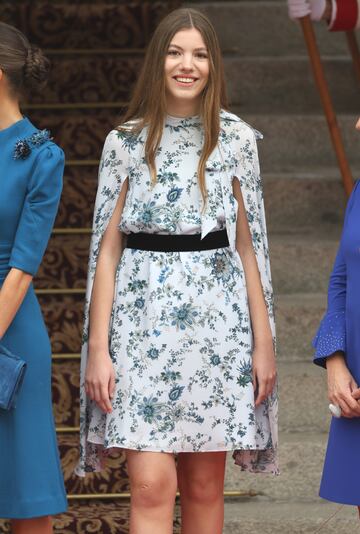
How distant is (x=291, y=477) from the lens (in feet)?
15.0

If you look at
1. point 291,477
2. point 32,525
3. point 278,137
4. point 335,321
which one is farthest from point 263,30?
point 32,525

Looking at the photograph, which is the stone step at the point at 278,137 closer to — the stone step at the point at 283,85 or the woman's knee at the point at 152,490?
the stone step at the point at 283,85

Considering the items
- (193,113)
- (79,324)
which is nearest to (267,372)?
(193,113)

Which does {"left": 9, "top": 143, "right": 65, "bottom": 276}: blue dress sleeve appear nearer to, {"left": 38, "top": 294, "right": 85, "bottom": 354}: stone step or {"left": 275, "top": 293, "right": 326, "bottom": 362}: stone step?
{"left": 38, "top": 294, "right": 85, "bottom": 354}: stone step

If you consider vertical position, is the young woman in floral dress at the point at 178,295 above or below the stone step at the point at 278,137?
below

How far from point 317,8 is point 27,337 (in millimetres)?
2185

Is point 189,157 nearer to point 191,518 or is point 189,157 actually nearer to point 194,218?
point 194,218

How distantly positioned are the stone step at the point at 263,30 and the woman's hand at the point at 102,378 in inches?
126

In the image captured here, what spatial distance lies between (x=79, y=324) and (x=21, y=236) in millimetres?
1826

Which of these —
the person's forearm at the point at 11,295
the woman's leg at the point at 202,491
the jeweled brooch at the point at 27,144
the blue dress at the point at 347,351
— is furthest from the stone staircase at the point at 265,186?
the jeweled brooch at the point at 27,144

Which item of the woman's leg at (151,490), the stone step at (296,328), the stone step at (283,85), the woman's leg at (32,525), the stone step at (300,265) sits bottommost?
the woman's leg at (32,525)

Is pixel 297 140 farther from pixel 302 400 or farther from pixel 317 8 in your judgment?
pixel 302 400

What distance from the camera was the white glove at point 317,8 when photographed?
501 centimetres

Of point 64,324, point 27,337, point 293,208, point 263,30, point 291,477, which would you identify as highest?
point 263,30
